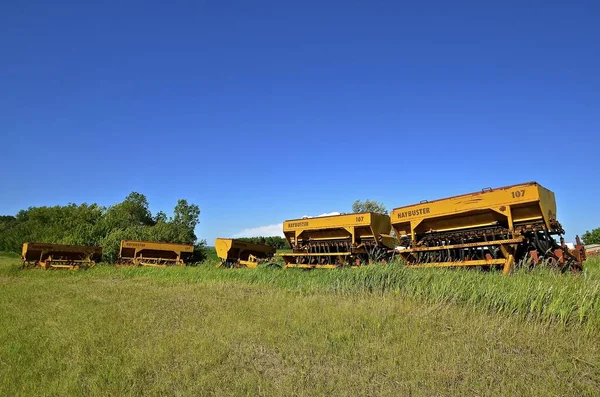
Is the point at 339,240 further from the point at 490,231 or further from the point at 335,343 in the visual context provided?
the point at 335,343

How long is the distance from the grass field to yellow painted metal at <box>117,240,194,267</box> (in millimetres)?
14513

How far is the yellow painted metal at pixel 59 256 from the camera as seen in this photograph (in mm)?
19578

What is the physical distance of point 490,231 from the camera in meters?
11.0

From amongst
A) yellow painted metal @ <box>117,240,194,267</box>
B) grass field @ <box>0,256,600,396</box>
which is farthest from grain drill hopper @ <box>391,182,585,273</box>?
yellow painted metal @ <box>117,240,194,267</box>

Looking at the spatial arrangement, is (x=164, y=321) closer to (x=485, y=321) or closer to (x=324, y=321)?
(x=324, y=321)

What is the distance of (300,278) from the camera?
34.3ft

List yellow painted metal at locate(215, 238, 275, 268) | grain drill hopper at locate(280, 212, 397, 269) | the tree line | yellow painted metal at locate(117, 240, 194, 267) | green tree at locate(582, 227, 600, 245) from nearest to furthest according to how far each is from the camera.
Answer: grain drill hopper at locate(280, 212, 397, 269) < yellow painted metal at locate(215, 238, 275, 268) < yellow painted metal at locate(117, 240, 194, 267) < the tree line < green tree at locate(582, 227, 600, 245)

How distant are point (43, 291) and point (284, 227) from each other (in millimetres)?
10249

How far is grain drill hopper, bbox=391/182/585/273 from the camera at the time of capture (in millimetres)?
9977

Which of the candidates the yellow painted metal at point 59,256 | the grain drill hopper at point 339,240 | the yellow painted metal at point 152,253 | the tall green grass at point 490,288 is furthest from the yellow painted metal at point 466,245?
the yellow painted metal at point 59,256

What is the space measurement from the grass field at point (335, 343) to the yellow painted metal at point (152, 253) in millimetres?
14513

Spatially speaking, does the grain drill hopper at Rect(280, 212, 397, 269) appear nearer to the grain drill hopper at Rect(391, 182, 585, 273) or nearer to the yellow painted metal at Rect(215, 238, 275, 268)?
the grain drill hopper at Rect(391, 182, 585, 273)

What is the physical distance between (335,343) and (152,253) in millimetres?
21070

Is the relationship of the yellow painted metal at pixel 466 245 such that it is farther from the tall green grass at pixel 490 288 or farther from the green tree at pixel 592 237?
the green tree at pixel 592 237
